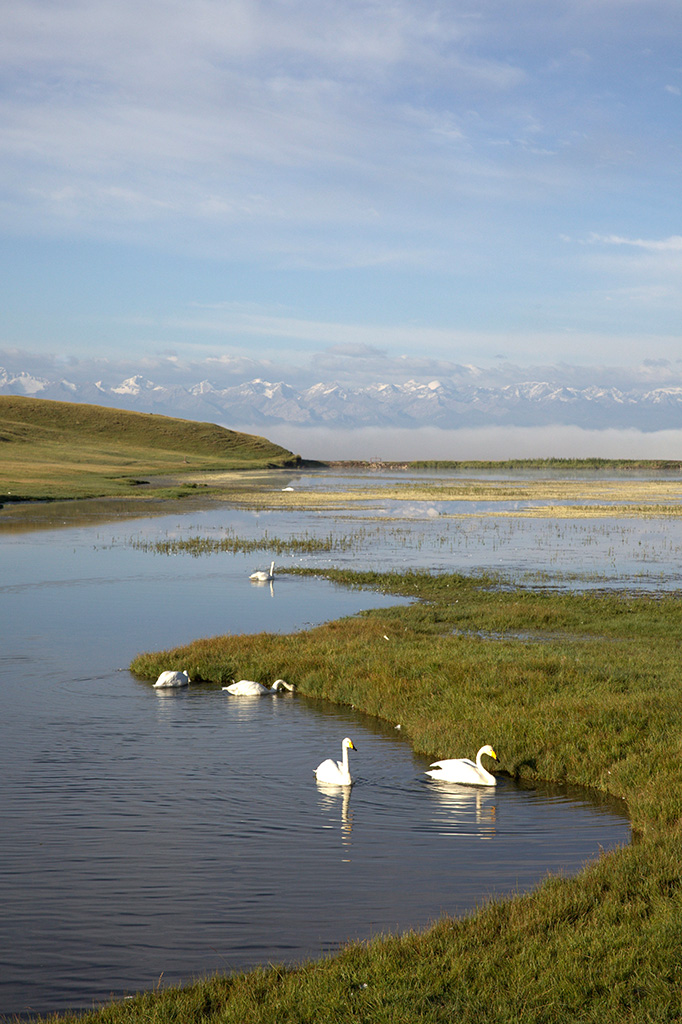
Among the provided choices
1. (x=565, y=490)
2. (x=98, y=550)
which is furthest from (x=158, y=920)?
(x=565, y=490)

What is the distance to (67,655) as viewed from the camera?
24.7 metres

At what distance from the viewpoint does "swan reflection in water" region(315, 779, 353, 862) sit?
42.2 feet

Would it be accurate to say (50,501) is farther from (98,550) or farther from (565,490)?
(565,490)

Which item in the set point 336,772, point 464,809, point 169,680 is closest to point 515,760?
point 464,809

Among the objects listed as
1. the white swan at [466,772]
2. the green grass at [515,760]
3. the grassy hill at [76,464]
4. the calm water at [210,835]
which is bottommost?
the calm water at [210,835]

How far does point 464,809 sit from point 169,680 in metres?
9.54

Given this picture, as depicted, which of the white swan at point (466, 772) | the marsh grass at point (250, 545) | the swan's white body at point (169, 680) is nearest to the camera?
the white swan at point (466, 772)

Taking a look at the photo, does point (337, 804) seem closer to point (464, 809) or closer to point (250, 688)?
point (464, 809)

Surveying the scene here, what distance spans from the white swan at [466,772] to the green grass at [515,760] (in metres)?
1.00

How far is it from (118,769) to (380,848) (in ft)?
17.8

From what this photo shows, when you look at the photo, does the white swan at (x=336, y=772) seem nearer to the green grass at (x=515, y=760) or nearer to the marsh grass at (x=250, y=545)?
the green grass at (x=515, y=760)

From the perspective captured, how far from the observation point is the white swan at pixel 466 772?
14.8m

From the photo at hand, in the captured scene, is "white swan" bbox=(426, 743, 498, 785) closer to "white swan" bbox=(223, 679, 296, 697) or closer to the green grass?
the green grass

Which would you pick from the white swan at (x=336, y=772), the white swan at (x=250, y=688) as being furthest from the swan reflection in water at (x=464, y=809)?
the white swan at (x=250, y=688)
